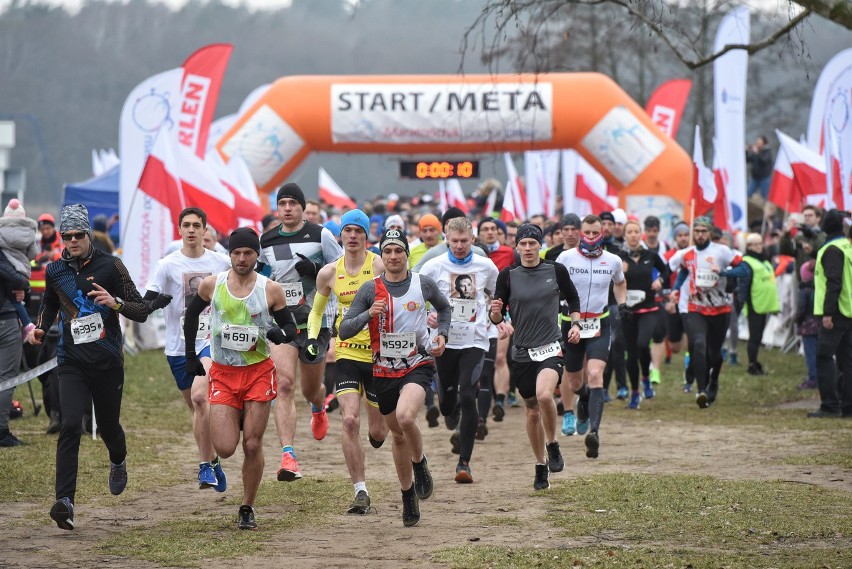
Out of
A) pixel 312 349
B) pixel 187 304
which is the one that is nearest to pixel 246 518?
pixel 312 349

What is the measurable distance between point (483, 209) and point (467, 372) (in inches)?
793

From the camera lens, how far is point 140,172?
18.5 metres

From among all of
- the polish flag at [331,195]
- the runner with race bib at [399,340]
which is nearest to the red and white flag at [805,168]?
the runner with race bib at [399,340]

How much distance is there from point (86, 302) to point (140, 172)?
9946 mm

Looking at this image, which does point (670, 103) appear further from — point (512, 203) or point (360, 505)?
point (360, 505)

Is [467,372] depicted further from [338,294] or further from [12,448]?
[12,448]

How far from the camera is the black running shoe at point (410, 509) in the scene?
8.70 m

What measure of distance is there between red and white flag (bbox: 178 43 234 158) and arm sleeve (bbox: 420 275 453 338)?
41.1ft

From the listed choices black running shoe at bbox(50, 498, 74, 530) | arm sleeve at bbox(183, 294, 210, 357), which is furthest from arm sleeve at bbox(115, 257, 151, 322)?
black running shoe at bbox(50, 498, 74, 530)

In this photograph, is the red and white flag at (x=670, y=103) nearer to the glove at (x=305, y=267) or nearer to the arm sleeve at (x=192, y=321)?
the glove at (x=305, y=267)

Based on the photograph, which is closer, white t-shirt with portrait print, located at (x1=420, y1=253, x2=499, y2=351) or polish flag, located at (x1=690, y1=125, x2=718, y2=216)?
white t-shirt with portrait print, located at (x1=420, y1=253, x2=499, y2=351)

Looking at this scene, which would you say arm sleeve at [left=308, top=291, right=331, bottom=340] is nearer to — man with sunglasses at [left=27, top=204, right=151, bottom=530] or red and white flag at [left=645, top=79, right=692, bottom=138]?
man with sunglasses at [left=27, top=204, right=151, bottom=530]

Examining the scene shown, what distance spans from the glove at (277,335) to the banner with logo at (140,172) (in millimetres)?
8367

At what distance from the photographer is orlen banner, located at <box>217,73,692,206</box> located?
26.4 metres
